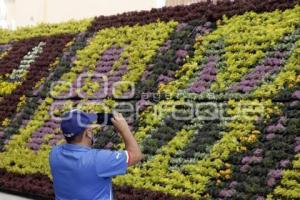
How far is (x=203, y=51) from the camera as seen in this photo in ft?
38.1

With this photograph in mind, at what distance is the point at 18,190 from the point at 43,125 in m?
2.50

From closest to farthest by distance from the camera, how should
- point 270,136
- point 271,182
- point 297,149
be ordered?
point 271,182 → point 297,149 → point 270,136

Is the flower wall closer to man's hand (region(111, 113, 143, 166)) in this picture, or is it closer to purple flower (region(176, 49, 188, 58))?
purple flower (region(176, 49, 188, 58))

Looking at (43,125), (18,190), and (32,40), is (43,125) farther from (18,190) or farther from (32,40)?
(32,40)

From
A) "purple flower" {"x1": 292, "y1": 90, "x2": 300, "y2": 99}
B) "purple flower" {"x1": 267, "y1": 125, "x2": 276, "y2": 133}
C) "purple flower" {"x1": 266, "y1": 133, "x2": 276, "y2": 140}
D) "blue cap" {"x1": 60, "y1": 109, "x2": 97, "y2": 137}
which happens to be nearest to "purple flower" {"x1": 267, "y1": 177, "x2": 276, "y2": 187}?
"purple flower" {"x1": 266, "y1": 133, "x2": 276, "y2": 140}

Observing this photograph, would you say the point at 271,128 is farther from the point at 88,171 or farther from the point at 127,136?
the point at 88,171

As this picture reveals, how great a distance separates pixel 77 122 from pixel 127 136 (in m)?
0.39

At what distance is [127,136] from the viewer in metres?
4.02

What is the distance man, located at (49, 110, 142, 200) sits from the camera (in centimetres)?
397

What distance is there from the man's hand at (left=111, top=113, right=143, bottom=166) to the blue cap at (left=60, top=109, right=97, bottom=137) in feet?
0.61

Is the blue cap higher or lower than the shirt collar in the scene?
higher

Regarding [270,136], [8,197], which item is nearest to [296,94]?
[270,136]

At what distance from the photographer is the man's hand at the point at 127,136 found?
3975 mm

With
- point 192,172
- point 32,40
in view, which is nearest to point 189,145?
point 192,172
